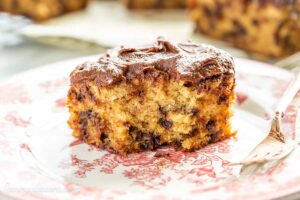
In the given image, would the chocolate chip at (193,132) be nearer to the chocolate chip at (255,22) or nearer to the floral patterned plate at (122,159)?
the floral patterned plate at (122,159)

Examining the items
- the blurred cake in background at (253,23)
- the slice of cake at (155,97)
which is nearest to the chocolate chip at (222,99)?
the slice of cake at (155,97)

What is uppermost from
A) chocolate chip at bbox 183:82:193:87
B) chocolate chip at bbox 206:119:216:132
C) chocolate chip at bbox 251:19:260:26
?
chocolate chip at bbox 183:82:193:87

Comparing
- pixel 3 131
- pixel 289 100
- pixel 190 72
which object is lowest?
pixel 3 131

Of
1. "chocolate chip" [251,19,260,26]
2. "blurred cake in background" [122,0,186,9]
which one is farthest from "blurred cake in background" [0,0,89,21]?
"chocolate chip" [251,19,260,26]

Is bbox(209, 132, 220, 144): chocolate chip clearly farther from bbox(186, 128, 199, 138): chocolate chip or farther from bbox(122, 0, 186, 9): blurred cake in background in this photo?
bbox(122, 0, 186, 9): blurred cake in background

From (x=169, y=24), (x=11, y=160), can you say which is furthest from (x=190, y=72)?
(x=169, y=24)

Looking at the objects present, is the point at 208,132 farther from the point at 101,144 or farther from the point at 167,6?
the point at 167,6
